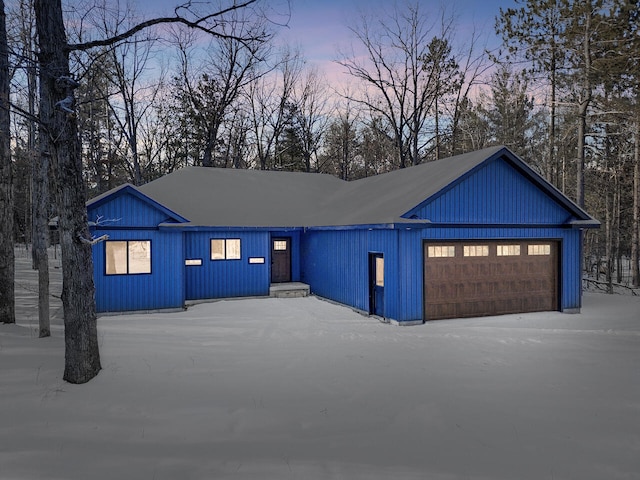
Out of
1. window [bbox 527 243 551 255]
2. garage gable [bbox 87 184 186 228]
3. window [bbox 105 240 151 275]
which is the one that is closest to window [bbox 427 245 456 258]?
window [bbox 527 243 551 255]

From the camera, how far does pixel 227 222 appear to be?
52.8ft

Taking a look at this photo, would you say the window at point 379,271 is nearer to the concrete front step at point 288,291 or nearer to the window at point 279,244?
the concrete front step at point 288,291

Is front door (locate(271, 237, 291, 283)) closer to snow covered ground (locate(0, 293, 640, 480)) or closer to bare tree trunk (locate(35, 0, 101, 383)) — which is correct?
snow covered ground (locate(0, 293, 640, 480))

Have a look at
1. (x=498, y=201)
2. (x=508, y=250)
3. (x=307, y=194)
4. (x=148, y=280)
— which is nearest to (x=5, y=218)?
(x=148, y=280)

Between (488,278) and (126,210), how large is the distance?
11.3 meters

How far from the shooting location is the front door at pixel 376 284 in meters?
12.9

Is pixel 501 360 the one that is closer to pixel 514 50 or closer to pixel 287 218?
pixel 287 218

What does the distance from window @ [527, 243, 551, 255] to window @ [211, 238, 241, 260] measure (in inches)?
395

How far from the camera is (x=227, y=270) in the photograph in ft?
53.6

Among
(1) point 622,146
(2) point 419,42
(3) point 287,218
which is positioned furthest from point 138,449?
(1) point 622,146

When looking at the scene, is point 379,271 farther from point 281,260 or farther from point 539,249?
point 281,260

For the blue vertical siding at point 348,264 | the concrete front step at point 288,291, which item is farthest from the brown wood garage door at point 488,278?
the concrete front step at point 288,291

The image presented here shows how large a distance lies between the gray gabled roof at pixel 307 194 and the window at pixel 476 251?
212cm

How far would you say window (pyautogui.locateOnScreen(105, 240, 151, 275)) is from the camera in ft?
44.4
